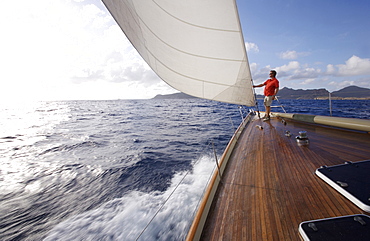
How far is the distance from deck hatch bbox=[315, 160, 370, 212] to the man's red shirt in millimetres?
3003

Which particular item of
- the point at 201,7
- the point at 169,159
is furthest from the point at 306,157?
the point at 169,159

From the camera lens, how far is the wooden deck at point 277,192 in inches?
41.7

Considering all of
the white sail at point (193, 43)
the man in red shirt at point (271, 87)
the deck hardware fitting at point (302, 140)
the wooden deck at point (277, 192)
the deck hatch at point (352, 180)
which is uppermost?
the white sail at point (193, 43)

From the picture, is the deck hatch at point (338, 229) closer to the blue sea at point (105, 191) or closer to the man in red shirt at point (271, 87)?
the blue sea at point (105, 191)

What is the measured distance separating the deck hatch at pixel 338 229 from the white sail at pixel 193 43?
7.96 feet

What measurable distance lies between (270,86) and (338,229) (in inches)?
154

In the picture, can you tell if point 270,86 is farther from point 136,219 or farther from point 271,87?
point 136,219

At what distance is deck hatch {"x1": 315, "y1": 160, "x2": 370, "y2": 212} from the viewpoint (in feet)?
3.52

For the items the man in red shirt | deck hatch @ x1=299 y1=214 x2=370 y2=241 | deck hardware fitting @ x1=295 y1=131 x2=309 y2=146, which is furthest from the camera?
the man in red shirt

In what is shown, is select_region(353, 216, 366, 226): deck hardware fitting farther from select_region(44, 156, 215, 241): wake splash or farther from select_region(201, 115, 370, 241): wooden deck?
select_region(44, 156, 215, 241): wake splash

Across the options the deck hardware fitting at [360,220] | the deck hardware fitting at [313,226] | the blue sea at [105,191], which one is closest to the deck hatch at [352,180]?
the deck hardware fitting at [360,220]

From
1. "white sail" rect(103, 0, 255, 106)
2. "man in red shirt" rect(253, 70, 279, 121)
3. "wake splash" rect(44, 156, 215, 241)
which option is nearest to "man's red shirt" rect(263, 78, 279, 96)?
"man in red shirt" rect(253, 70, 279, 121)

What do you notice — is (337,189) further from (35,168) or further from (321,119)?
(35,168)

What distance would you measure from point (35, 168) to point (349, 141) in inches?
268
